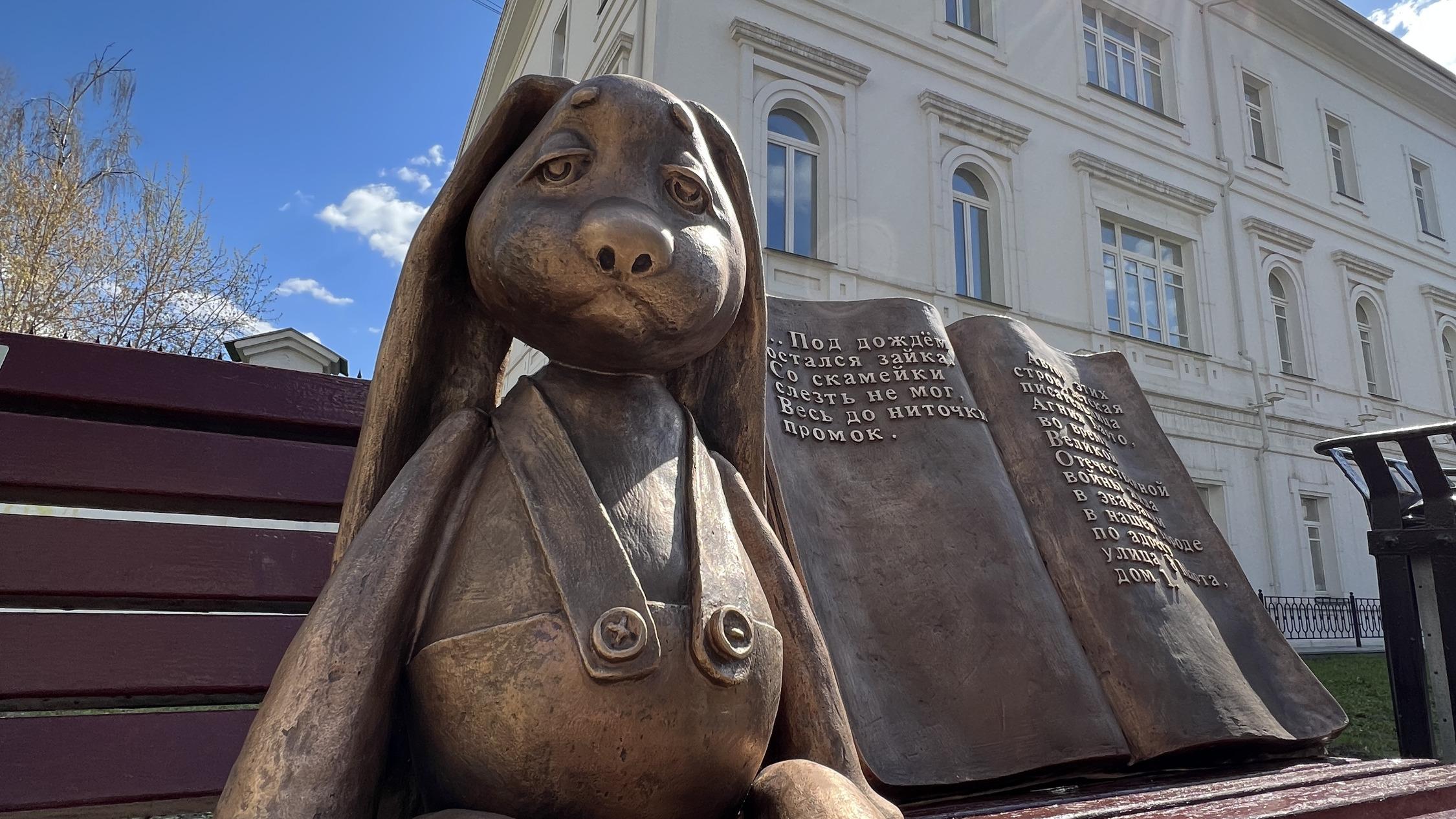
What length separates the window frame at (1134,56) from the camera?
11609mm

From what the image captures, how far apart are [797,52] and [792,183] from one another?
1317 millimetres

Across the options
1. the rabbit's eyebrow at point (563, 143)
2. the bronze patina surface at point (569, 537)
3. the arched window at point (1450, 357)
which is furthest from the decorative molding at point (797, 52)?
the arched window at point (1450, 357)

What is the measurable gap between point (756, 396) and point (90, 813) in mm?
1808

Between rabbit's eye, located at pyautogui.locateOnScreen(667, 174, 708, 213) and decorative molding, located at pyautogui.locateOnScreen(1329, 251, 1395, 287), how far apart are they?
1519 cm

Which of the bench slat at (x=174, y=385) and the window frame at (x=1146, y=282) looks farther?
the window frame at (x=1146, y=282)

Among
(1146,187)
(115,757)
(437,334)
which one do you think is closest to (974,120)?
(1146,187)

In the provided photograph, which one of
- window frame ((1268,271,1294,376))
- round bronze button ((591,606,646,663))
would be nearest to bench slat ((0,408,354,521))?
round bronze button ((591,606,646,663))

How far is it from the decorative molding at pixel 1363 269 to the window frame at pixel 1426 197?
2.18 metres

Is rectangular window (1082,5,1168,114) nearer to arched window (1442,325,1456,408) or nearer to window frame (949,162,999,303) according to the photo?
window frame (949,162,999,303)

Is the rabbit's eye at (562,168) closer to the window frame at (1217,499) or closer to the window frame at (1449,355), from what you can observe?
the window frame at (1217,499)

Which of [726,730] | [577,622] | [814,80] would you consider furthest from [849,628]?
[814,80]

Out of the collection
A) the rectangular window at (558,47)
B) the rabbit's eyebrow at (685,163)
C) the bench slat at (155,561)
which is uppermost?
the rectangular window at (558,47)

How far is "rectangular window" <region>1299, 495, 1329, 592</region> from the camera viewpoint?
1147 cm

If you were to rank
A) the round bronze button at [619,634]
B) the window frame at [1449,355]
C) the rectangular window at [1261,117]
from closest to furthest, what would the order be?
the round bronze button at [619,634] < the rectangular window at [1261,117] < the window frame at [1449,355]
